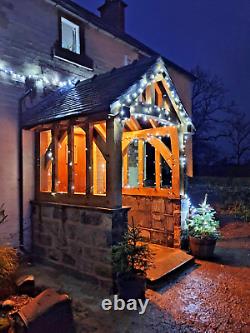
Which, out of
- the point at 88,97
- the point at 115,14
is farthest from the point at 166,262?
the point at 115,14

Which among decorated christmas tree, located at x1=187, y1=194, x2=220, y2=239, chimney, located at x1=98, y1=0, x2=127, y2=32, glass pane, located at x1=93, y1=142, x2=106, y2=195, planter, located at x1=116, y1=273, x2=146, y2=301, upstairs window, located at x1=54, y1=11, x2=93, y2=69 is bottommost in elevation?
planter, located at x1=116, y1=273, x2=146, y2=301

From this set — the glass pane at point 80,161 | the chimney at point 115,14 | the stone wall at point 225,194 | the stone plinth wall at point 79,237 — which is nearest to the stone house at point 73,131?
the stone plinth wall at point 79,237

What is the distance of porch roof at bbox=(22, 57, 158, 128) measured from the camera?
506 cm

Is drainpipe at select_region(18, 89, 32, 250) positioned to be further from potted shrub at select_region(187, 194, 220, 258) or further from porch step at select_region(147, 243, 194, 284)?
potted shrub at select_region(187, 194, 220, 258)

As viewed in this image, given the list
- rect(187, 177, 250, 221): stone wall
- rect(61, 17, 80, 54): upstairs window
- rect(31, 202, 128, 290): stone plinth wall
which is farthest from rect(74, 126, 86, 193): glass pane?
rect(187, 177, 250, 221): stone wall

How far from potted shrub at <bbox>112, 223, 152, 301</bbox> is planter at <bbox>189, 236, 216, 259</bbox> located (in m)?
2.28

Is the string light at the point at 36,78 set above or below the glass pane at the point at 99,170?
above

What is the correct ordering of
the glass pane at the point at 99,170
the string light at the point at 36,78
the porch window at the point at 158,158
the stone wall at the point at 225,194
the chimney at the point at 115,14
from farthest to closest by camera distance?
1. the stone wall at the point at 225,194
2. the chimney at the point at 115,14
3. the glass pane at the point at 99,170
4. the porch window at the point at 158,158
5. the string light at the point at 36,78

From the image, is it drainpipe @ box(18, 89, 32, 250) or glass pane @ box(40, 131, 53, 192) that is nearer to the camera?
drainpipe @ box(18, 89, 32, 250)

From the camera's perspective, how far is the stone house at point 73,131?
4.97 metres

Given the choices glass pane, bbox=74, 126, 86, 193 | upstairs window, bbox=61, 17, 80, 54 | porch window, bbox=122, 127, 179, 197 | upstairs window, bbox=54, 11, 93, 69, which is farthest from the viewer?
glass pane, bbox=74, 126, 86, 193

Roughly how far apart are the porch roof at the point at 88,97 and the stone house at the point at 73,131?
0.03 metres

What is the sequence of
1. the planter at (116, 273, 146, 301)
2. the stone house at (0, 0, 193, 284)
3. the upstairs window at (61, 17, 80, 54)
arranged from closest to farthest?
the planter at (116, 273, 146, 301)
the stone house at (0, 0, 193, 284)
the upstairs window at (61, 17, 80, 54)

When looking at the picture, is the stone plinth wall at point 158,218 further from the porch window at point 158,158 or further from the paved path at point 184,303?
the paved path at point 184,303
